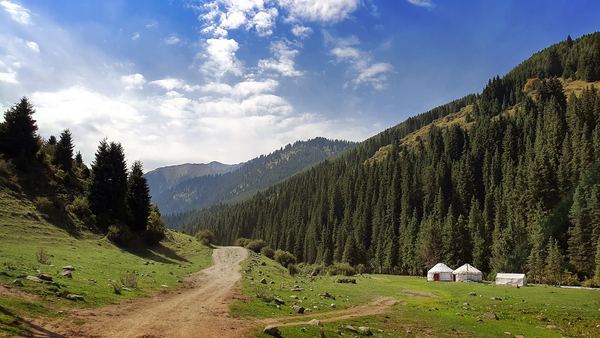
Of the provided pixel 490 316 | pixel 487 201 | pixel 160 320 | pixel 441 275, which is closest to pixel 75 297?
pixel 160 320

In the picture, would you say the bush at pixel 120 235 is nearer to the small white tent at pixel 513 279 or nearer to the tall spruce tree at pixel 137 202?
the tall spruce tree at pixel 137 202

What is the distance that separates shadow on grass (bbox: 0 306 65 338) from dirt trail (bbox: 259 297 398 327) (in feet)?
33.3

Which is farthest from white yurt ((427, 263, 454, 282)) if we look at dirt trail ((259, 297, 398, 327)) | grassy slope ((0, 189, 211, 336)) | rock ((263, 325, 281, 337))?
rock ((263, 325, 281, 337))

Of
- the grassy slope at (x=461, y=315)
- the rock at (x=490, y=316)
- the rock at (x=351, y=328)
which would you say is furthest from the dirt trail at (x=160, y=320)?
the rock at (x=490, y=316)

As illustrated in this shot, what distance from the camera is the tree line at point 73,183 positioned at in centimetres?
5441

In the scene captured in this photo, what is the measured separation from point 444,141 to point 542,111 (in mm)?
38807

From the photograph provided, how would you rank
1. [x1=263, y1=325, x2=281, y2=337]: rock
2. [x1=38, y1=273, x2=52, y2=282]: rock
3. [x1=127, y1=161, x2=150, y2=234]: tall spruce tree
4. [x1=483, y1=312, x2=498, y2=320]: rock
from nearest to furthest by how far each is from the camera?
[x1=263, y1=325, x2=281, y2=337]: rock < [x1=38, y1=273, x2=52, y2=282]: rock < [x1=483, y1=312, x2=498, y2=320]: rock < [x1=127, y1=161, x2=150, y2=234]: tall spruce tree

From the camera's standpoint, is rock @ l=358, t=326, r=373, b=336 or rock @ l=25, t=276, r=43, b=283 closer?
rock @ l=25, t=276, r=43, b=283

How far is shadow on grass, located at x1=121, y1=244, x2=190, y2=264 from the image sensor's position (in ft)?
177

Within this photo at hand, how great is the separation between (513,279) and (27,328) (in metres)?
75.1

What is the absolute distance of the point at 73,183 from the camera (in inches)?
2499

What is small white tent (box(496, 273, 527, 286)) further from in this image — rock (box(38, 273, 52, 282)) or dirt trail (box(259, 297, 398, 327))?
rock (box(38, 273, 52, 282))

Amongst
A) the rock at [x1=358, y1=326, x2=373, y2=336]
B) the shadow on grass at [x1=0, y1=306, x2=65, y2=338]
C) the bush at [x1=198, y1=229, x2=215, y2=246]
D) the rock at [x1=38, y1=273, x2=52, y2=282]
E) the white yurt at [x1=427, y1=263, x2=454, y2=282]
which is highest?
the bush at [x1=198, y1=229, x2=215, y2=246]

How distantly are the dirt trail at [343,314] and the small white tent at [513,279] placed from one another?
1600 inches
